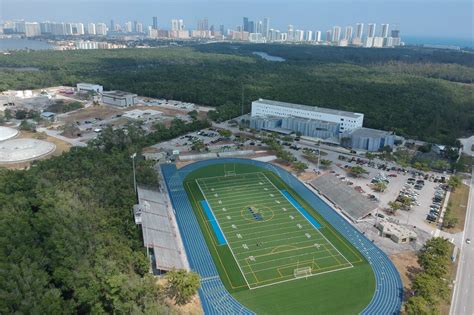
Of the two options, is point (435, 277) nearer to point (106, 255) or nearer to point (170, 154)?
point (106, 255)

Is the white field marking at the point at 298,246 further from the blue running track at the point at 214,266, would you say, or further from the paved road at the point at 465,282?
the paved road at the point at 465,282

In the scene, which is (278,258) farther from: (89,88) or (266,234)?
(89,88)

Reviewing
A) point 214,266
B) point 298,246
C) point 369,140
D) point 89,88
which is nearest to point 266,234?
point 298,246

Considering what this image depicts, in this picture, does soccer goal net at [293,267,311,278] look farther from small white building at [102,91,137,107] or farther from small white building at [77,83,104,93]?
Answer: small white building at [77,83,104,93]

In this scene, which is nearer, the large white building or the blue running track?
the blue running track

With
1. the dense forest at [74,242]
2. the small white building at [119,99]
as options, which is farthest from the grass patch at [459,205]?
the small white building at [119,99]

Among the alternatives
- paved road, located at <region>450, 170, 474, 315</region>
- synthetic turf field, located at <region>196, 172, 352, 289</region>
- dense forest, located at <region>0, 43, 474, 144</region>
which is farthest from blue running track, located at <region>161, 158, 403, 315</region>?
dense forest, located at <region>0, 43, 474, 144</region>
